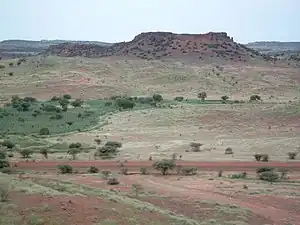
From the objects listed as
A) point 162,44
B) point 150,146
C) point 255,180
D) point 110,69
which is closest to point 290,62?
point 162,44

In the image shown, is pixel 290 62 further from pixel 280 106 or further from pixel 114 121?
pixel 114 121

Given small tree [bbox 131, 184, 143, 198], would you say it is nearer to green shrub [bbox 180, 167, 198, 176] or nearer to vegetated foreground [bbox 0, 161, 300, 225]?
vegetated foreground [bbox 0, 161, 300, 225]

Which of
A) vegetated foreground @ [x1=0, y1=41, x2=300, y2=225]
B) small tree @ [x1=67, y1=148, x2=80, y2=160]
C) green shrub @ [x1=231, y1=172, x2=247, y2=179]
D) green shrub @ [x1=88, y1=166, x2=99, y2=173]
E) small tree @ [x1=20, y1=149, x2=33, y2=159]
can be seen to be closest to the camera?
vegetated foreground @ [x1=0, y1=41, x2=300, y2=225]

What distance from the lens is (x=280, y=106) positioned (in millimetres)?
57938

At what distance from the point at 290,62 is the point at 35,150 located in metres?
93.3

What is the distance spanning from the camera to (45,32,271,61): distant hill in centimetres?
11838

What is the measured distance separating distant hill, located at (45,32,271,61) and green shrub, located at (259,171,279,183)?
87869mm

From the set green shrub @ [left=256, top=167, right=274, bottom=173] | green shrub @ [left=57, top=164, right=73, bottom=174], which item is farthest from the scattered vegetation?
green shrub @ [left=57, top=164, right=73, bottom=174]

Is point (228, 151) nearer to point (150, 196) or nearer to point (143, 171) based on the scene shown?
point (143, 171)

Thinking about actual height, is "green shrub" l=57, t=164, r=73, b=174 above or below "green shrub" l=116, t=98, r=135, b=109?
below

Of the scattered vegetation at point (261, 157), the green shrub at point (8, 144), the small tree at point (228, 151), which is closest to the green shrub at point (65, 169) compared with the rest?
the green shrub at point (8, 144)

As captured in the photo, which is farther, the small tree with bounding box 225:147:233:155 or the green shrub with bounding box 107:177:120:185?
the small tree with bounding box 225:147:233:155

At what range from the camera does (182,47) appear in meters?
122

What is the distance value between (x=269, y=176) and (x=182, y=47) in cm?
9567
